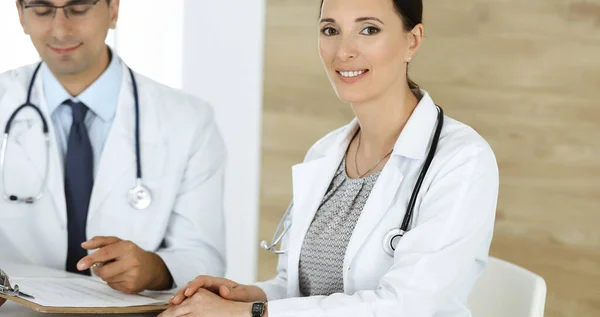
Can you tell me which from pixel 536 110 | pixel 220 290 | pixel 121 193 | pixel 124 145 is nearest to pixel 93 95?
pixel 124 145

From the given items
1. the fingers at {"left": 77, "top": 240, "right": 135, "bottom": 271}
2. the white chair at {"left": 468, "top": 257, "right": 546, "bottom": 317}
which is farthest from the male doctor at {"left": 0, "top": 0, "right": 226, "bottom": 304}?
the white chair at {"left": 468, "top": 257, "right": 546, "bottom": 317}

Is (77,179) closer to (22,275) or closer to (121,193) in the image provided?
(121,193)

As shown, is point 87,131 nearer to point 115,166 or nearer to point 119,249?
point 115,166

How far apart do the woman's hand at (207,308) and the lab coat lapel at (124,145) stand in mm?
662

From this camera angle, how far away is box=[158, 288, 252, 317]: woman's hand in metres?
1.39

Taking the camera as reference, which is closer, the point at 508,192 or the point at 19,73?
the point at 19,73

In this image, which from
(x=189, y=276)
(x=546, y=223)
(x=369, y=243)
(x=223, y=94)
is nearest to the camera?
(x=369, y=243)

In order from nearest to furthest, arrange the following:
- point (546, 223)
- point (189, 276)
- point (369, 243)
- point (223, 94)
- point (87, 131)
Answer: point (369, 243) < point (189, 276) < point (87, 131) < point (546, 223) < point (223, 94)

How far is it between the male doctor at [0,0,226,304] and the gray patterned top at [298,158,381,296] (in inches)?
17.6

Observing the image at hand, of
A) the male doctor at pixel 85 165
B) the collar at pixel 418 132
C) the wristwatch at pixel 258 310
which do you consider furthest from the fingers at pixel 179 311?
the male doctor at pixel 85 165

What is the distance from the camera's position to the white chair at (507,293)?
1.56 metres

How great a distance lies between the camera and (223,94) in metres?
3.26

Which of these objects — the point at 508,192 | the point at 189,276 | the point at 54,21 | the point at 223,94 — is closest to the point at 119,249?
the point at 189,276

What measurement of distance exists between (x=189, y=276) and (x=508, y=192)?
3.47ft
